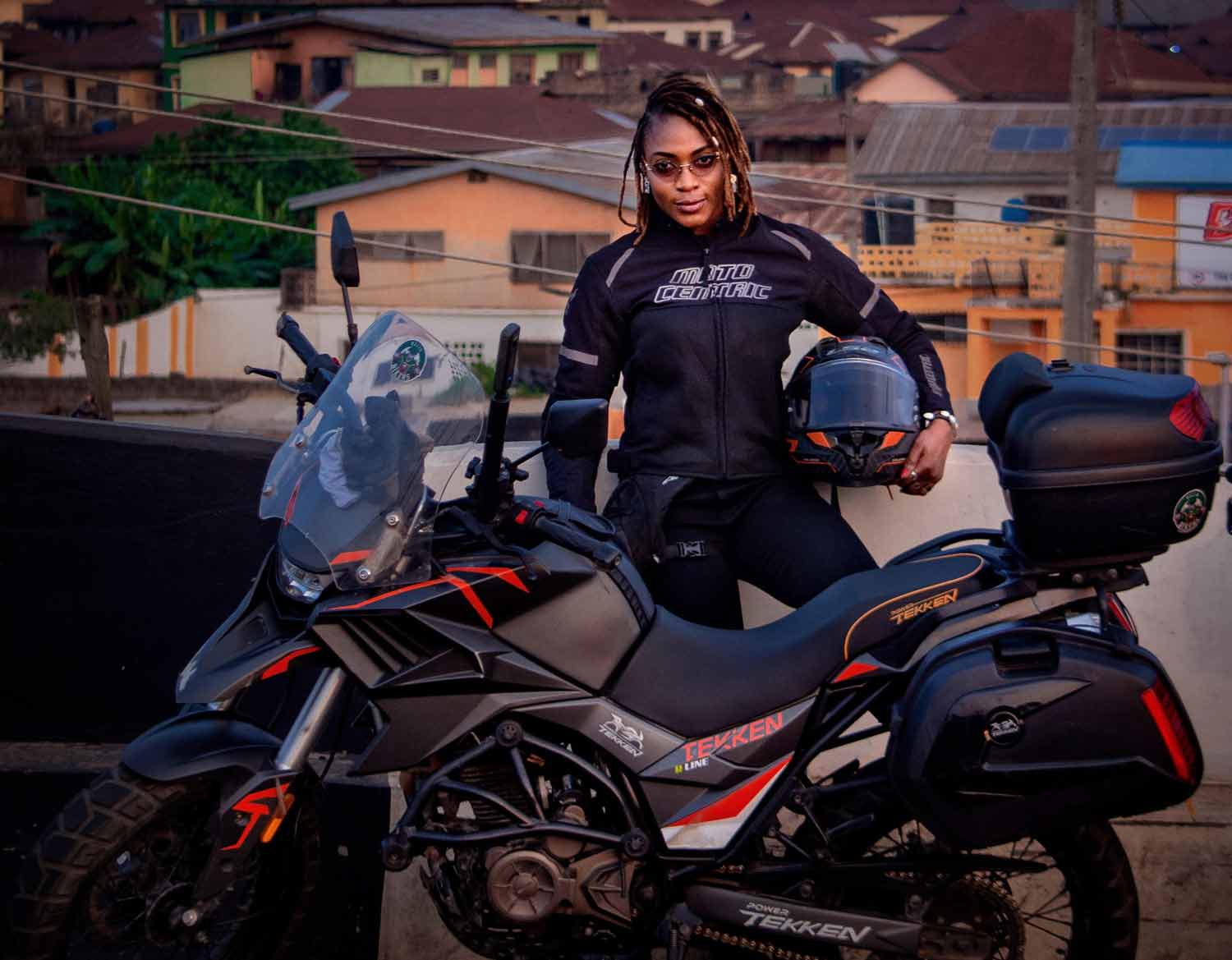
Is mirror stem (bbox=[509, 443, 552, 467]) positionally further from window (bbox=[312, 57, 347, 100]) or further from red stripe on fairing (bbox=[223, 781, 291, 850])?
window (bbox=[312, 57, 347, 100])

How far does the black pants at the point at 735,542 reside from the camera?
4.04m

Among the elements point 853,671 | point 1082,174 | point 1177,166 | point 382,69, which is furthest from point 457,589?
point 382,69

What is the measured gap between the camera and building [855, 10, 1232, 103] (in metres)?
52.1

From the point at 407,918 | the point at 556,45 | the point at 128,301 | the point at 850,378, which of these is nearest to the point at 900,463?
the point at 850,378

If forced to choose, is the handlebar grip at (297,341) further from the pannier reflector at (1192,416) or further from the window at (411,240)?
the window at (411,240)

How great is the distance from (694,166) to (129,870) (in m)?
2.05

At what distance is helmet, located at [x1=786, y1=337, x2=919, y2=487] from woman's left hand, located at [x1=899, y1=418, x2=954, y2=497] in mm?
19

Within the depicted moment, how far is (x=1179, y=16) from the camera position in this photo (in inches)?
2191

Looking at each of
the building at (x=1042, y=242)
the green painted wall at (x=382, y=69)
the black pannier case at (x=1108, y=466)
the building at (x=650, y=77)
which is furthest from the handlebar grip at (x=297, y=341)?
the green painted wall at (x=382, y=69)

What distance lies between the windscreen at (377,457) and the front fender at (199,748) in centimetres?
38

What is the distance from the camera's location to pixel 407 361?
A: 11.6ft

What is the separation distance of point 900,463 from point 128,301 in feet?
157

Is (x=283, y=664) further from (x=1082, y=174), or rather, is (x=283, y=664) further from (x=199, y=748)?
(x=1082, y=174)

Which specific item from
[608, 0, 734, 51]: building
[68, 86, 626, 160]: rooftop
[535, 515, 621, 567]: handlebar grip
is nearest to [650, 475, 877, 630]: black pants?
[535, 515, 621, 567]: handlebar grip
